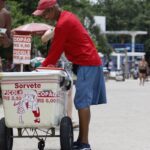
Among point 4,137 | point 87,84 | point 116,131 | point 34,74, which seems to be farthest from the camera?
point 116,131

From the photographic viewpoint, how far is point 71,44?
26.3ft

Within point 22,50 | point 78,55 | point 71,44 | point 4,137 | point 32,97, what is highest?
point 71,44

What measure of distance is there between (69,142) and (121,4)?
298 feet

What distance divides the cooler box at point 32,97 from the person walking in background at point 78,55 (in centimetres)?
44

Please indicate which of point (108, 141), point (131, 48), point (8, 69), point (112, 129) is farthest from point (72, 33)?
point (131, 48)

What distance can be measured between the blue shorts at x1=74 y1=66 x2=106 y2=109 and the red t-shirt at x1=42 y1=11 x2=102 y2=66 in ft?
0.27

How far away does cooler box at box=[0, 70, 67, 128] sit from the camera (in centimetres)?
748

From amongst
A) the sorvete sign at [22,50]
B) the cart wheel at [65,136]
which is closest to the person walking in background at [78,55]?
the cart wheel at [65,136]

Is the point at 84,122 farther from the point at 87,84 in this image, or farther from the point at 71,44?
the point at 71,44

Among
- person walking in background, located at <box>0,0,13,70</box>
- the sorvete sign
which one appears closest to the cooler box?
person walking in background, located at <box>0,0,13,70</box>

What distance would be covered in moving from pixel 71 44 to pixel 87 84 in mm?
500

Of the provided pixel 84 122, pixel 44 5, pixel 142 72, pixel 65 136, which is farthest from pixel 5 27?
pixel 142 72

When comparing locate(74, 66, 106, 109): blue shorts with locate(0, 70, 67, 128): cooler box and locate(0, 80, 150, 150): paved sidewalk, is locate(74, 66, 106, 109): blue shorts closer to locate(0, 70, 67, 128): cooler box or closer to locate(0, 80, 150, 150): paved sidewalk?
locate(0, 70, 67, 128): cooler box

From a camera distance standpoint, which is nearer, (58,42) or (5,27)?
(58,42)
